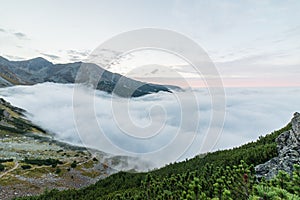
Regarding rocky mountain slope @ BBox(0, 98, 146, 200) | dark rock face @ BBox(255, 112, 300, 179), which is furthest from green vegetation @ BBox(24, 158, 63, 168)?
dark rock face @ BBox(255, 112, 300, 179)

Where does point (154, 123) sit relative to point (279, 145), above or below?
below

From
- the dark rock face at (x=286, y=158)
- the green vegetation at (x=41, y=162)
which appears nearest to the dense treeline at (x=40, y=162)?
the green vegetation at (x=41, y=162)

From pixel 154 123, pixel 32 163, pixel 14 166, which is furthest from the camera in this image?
pixel 32 163

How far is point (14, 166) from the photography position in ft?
182

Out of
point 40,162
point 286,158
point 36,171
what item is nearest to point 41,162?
point 40,162

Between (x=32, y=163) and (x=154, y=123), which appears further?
(x=32, y=163)

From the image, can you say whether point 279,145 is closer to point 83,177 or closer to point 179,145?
point 179,145

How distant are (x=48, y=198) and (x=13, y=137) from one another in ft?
227

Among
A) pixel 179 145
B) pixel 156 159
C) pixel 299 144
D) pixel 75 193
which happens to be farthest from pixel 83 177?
pixel 156 159

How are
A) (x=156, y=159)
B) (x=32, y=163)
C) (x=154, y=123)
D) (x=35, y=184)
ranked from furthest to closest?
(x=156, y=159)
(x=32, y=163)
(x=35, y=184)
(x=154, y=123)

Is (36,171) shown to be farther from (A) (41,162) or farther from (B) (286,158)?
(B) (286,158)

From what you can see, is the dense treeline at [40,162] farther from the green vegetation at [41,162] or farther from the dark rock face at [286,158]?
the dark rock face at [286,158]

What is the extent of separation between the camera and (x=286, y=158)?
47.6ft

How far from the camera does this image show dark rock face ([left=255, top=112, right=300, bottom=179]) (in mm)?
13892
